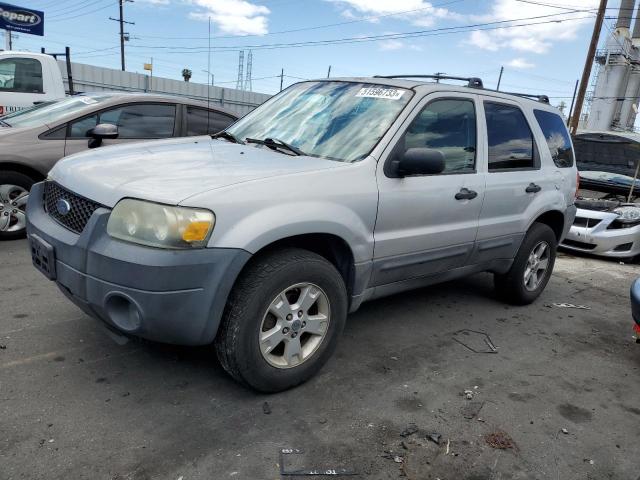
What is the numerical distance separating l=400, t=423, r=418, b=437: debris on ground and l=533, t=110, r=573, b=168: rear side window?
10.2ft

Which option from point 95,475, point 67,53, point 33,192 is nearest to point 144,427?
point 95,475

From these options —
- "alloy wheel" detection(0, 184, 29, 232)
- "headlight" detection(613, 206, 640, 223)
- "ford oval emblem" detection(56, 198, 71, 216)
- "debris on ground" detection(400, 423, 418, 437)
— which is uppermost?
"ford oval emblem" detection(56, 198, 71, 216)

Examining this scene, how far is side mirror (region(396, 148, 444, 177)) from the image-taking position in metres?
3.05

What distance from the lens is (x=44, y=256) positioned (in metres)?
2.79

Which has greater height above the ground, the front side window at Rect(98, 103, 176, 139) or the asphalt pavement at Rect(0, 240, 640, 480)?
the front side window at Rect(98, 103, 176, 139)

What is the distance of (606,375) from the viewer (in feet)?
11.8

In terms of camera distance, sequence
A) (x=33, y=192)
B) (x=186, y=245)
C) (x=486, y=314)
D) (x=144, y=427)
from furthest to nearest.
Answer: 1. (x=486, y=314)
2. (x=33, y=192)
3. (x=144, y=427)
4. (x=186, y=245)

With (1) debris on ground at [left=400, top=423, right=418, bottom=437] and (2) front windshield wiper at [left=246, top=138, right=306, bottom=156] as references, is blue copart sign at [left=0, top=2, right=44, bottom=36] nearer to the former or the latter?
(2) front windshield wiper at [left=246, top=138, right=306, bottom=156]

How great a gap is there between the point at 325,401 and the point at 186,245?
121cm

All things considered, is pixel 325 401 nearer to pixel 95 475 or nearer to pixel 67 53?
pixel 95 475

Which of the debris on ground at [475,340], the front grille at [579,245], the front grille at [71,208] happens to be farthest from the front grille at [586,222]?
the front grille at [71,208]

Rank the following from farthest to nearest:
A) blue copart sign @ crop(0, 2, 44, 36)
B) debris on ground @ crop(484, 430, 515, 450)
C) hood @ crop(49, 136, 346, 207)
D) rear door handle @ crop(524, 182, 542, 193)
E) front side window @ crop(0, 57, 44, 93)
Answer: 1. blue copart sign @ crop(0, 2, 44, 36)
2. front side window @ crop(0, 57, 44, 93)
3. rear door handle @ crop(524, 182, 542, 193)
4. debris on ground @ crop(484, 430, 515, 450)
5. hood @ crop(49, 136, 346, 207)

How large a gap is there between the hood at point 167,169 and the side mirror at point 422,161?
0.41 m

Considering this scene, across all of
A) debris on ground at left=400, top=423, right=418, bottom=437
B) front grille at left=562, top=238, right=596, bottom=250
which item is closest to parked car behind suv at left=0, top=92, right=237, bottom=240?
debris on ground at left=400, top=423, right=418, bottom=437
